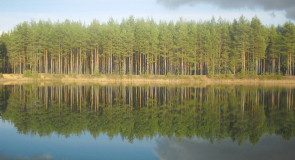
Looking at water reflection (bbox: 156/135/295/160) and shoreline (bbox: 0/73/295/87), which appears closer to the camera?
water reflection (bbox: 156/135/295/160)

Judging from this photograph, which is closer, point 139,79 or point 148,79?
point 148,79

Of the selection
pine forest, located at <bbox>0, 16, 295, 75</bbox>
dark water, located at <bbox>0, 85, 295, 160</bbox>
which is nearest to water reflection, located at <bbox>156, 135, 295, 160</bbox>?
dark water, located at <bbox>0, 85, 295, 160</bbox>

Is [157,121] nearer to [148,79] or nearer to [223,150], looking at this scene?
[223,150]

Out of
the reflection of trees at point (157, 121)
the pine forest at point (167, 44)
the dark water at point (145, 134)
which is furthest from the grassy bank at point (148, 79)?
the dark water at point (145, 134)

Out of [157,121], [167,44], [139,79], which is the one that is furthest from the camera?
[167,44]

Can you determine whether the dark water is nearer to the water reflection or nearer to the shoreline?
the water reflection

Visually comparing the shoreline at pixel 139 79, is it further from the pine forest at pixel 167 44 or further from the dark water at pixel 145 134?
the dark water at pixel 145 134

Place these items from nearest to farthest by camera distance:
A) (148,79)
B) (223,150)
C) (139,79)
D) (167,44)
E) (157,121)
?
(223,150) → (157,121) → (148,79) → (139,79) → (167,44)

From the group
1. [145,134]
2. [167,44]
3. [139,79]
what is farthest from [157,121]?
[167,44]

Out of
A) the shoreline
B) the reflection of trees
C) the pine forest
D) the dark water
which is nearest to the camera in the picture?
the dark water

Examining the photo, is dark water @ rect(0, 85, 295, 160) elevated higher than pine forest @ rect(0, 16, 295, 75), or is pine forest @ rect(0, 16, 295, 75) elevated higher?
pine forest @ rect(0, 16, 295, 75)

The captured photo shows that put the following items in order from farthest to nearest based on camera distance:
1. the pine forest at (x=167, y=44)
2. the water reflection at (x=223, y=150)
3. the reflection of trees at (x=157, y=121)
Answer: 1. the pine forest at (x=167, y=44)
2. the reflection of trees at (x=157, y=121)
3. the water reflection at (x=223, y=150)

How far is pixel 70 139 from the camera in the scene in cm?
1336

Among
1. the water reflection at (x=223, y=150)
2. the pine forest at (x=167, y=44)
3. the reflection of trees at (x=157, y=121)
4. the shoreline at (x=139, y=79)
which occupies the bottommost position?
the water reflection at (x=223, y=150)
